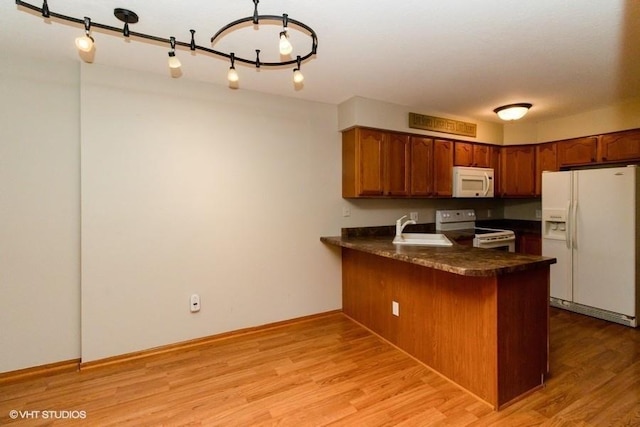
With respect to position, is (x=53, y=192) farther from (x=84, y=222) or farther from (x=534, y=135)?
(x=534, y=135)

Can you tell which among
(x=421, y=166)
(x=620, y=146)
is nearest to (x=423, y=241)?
(x=421, y=166)

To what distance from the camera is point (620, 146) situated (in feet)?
11.1

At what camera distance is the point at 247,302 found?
299 cm

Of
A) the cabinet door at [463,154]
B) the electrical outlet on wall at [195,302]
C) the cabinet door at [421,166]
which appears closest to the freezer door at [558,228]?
the cabinet door at [463,154]

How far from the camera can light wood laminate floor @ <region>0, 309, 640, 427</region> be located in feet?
5.94

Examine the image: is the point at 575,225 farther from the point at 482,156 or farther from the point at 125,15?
the point at 125,15

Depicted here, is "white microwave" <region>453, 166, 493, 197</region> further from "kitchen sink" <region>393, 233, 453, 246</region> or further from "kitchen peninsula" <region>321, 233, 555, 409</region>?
"kitchen peninsula" <region>321, 233, 555, 409</region>

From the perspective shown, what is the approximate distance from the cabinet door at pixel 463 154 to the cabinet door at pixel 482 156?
0.08 meters

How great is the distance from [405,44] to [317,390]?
8.17ft

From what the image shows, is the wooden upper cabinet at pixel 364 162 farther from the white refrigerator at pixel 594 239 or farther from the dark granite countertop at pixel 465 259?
the white refrigerator at pixel 594 239

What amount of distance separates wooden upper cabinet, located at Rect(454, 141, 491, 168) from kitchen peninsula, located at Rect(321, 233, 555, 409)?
1801mm

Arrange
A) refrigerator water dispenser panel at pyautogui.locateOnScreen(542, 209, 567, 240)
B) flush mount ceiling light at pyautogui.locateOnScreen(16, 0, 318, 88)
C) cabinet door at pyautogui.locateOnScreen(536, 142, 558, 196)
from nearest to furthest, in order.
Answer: flush mount ceiling light at pyautogui.locateOnScreen(16, 0, 318, 88) < refrigerator water dispenser panel at pyautogui.locateOnScreen(542, 209, 567, 240) < cabinet door at pyautogui.locateOnScreen(536, 142, 558, 196)

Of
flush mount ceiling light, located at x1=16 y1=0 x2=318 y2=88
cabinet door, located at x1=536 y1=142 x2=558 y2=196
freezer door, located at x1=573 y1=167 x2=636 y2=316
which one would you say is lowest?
freezer door, located at x1=573 y1=167 x2=636 y2=316

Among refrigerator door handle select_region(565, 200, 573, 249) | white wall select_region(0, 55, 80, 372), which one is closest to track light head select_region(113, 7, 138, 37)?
white wall select_region(0, 55, 80, 372)
